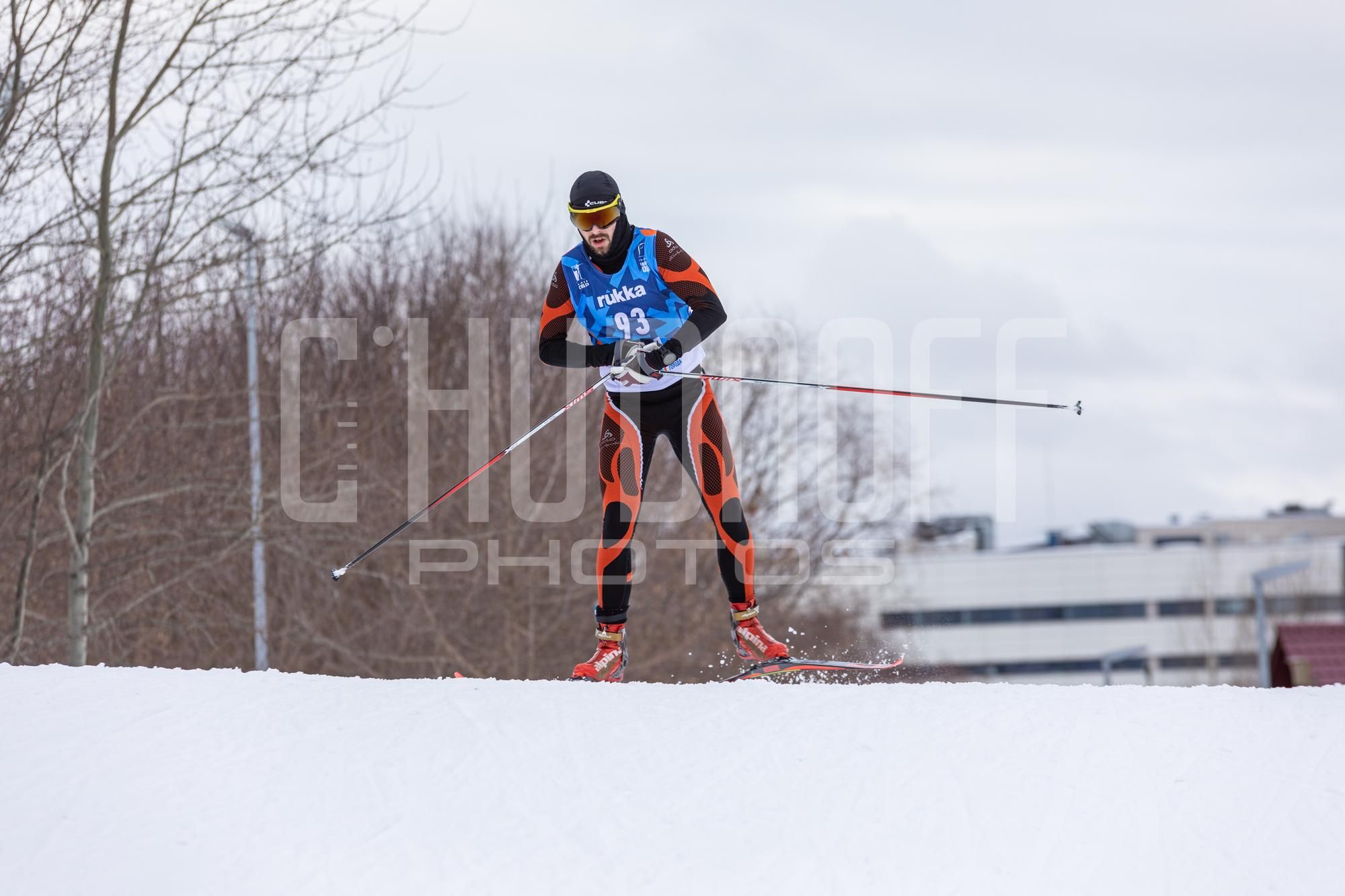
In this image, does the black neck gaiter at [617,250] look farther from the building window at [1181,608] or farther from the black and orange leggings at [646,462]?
the building window at [1181,608]

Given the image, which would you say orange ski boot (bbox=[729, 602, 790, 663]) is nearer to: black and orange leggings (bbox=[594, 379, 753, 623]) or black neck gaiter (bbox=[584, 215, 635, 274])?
black and orange leggings (bbox=[594, 379, 753, 623])

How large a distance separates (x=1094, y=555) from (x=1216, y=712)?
5800cm

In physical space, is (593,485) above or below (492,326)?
below

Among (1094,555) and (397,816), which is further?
(1094,555)

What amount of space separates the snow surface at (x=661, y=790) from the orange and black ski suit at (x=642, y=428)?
0.75m

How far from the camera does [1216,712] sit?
14.0 ft

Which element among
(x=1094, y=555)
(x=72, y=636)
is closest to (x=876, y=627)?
(x=72, y=636)

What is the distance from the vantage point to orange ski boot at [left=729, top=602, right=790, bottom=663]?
531cm

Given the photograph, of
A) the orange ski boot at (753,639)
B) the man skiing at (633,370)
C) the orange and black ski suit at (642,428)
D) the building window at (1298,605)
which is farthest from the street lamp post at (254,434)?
the building window at (1298,605)

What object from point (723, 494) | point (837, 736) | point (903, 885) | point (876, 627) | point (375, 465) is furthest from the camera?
point (876, 627)

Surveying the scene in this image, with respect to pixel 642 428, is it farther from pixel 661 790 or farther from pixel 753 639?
pixel 661 790

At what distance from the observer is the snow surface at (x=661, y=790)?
10.9 ft

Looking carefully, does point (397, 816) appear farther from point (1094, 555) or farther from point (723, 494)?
point (1094, 555)

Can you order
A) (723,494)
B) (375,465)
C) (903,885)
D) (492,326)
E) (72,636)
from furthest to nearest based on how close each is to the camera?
(492,326) < (375,465) < (72,636) < (723,494) < (903,885)
